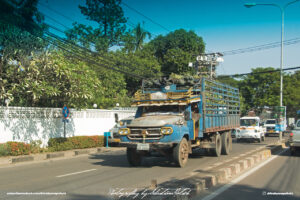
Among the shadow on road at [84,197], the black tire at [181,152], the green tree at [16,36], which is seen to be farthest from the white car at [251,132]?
the shadow on road at [84,197]

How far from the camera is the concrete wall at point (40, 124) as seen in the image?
1572 cm

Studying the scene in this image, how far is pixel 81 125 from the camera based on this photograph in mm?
21734

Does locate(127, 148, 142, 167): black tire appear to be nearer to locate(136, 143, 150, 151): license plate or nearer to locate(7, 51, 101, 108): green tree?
locate(136, 143, 150, 151): license plate

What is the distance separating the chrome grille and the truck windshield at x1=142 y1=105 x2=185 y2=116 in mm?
1655

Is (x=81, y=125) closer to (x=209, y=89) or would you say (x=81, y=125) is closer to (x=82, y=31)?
(x=209, y=89)

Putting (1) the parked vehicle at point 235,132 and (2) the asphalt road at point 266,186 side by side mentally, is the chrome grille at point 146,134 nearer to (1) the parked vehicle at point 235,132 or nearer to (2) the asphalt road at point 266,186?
(2) the asphalt road at point 266,186

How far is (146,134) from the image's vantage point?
10.6 m

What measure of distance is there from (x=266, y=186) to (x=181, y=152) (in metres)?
3.28

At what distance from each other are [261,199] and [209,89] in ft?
24.1

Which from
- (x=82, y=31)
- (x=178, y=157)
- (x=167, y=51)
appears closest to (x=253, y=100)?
(x=167, y=51)

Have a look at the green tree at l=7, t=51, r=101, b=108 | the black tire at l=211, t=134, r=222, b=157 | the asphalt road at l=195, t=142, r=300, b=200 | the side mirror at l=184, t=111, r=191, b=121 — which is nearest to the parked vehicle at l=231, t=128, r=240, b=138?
the black tire at l=211, t=134, r=222, b=157

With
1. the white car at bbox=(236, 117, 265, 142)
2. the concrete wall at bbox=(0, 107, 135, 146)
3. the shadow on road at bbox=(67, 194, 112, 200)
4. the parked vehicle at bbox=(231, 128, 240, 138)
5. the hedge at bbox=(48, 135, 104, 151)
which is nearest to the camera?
the shadow on road at bbox=(67, 194, 112, 200)

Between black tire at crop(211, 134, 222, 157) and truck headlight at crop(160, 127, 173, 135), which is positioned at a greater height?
truck headlight at crop(160, 127, 173, 135)

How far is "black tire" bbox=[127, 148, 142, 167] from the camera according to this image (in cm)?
1148
